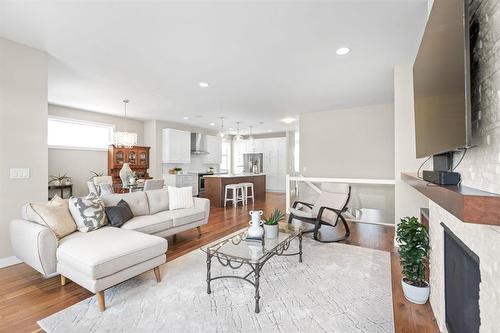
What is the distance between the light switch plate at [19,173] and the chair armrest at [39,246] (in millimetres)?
917

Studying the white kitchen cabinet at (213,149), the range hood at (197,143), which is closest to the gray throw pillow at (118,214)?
the range hood at (197,143)

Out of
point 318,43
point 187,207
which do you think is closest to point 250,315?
point 187,207

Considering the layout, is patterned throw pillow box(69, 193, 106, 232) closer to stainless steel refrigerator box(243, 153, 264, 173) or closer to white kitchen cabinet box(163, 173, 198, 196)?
white kitchen cabinet box(163, 173, 198, 196)

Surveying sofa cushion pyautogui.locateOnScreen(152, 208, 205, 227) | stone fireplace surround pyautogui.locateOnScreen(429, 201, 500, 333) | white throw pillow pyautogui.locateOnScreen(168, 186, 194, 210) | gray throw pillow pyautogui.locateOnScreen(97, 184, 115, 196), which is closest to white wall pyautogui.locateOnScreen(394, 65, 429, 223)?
stone fireplace surround pyautogui.locateOnScreen(429, 201, 500, 333)

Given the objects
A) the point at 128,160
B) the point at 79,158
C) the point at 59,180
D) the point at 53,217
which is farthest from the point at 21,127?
the point at 128,160

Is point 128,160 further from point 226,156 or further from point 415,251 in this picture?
point 415,251

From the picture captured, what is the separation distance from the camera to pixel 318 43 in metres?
2.75

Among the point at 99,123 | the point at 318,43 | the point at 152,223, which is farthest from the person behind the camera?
the point at 99,123

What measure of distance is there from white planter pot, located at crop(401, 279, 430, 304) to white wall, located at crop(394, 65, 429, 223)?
1596 millimetres

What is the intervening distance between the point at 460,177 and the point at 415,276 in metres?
1.22

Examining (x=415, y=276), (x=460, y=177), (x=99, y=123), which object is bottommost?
(x=415, y=276)

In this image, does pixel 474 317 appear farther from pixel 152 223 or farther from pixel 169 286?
pixel 152 223

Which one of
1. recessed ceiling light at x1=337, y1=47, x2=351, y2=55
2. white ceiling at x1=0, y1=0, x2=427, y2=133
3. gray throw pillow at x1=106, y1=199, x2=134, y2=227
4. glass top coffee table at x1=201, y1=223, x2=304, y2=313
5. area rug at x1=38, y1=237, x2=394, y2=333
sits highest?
white ceiling at x1=0, y1=0, x2=427, y2=133

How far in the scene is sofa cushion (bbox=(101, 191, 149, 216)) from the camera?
3.16 meters
